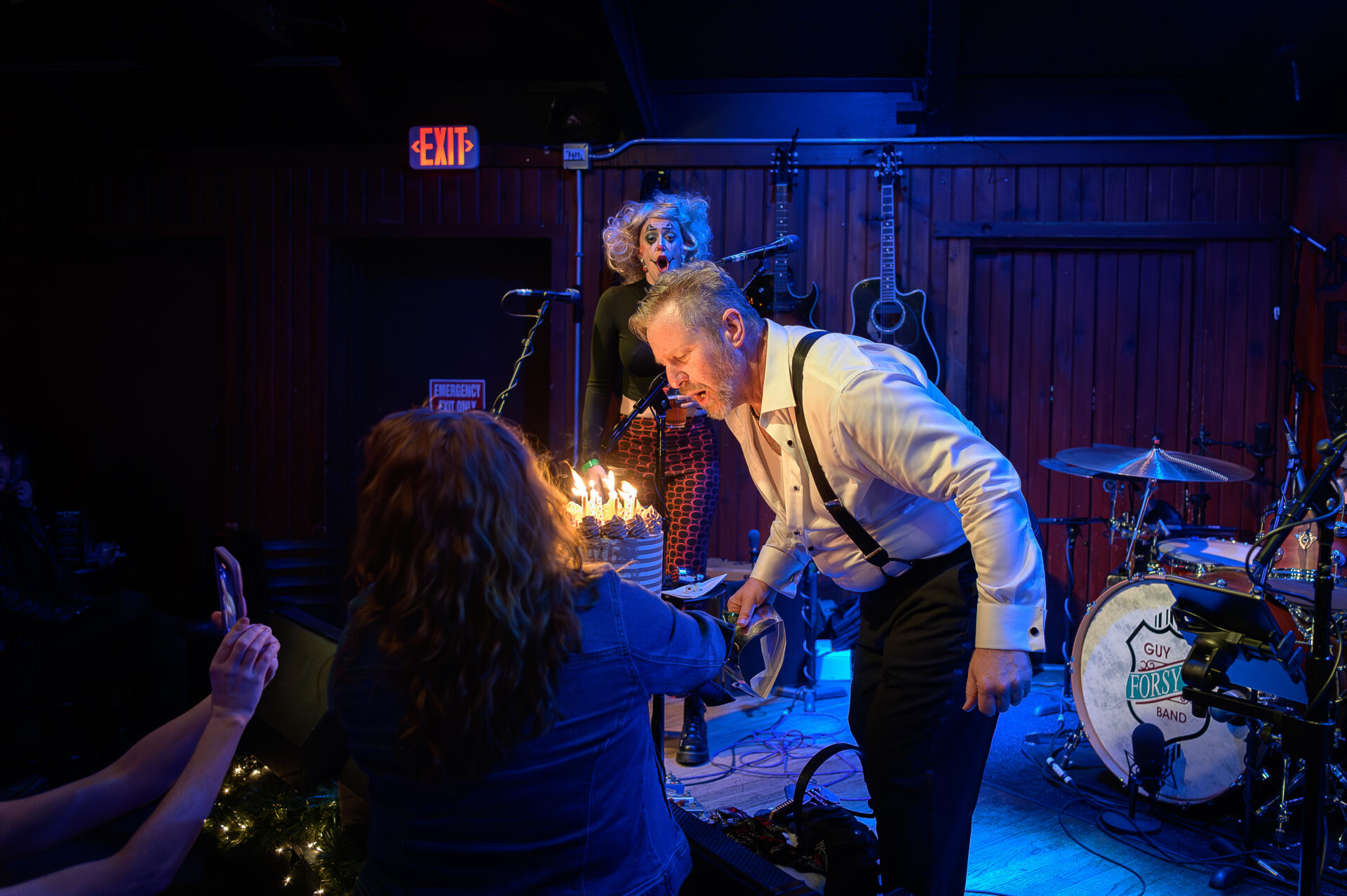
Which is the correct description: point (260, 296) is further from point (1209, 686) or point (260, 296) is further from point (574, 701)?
point (1209, 686)

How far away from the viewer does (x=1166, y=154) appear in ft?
16.7

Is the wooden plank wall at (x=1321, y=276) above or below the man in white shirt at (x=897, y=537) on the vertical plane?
above

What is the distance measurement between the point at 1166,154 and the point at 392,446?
5262mm

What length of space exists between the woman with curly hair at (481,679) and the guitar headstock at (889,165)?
4345 millimetres

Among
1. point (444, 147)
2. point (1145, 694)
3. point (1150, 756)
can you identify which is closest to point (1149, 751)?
point (1150, 756)

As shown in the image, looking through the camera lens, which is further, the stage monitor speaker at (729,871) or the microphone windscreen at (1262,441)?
the microphone windscreen at (1262,441)

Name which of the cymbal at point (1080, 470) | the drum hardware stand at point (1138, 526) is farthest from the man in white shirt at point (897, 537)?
the drum hardware stand at point (1138, 526)

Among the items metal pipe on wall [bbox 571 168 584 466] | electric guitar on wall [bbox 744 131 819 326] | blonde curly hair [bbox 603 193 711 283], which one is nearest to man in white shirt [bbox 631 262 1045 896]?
blonde curly hair [bbox 603 193 711 283]

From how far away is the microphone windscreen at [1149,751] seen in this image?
313 centimetres

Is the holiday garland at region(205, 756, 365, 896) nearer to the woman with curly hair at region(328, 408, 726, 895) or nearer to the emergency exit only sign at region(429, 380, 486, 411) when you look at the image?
the woman with curly hair at region(328, 408, 726, 895)

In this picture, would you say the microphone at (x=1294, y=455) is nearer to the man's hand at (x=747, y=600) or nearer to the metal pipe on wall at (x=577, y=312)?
the man's hand at (x=747, y=600)

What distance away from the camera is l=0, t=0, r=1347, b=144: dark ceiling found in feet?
15.4

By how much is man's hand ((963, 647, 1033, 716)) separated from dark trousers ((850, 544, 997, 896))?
208 mm

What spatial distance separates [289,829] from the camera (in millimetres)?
2545
